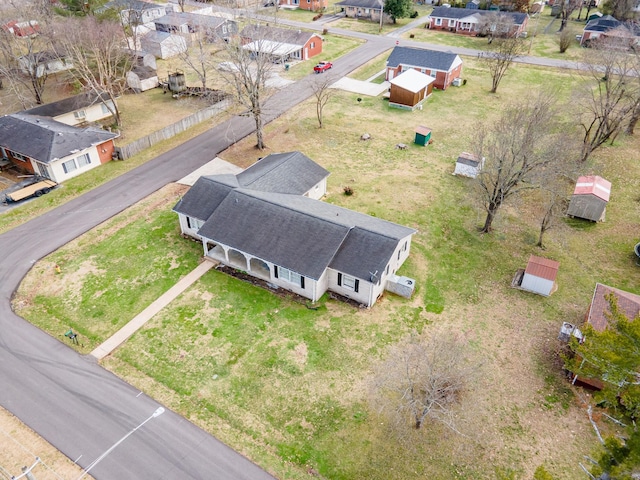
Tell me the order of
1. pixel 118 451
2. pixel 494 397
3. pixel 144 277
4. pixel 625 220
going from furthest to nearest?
pixel 625 220
pixel 144 277
pixel 494 397
pixel 118 451

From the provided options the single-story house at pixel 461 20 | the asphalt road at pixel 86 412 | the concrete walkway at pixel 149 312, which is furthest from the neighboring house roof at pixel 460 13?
the asphalt road at pixel 86 412

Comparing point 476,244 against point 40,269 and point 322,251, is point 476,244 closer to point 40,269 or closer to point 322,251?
point 322,251

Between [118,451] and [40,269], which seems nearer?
[118,451]

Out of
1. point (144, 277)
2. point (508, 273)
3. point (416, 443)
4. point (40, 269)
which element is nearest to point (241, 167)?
point (144, 277)

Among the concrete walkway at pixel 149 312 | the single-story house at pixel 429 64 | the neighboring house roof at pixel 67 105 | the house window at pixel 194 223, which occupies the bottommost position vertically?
the concrete walkway at pixel 149 312

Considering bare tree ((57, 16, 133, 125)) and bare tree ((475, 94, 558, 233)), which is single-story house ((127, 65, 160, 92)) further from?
bare tree ((475, 94, 558, 233))

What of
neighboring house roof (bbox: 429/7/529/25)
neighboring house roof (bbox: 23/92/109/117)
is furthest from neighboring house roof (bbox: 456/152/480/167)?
neighboring house roof (bbox: 429/7/529/25)

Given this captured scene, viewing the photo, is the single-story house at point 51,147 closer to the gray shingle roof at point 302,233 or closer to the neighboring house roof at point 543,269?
the gray shingle roof at point 302,233
